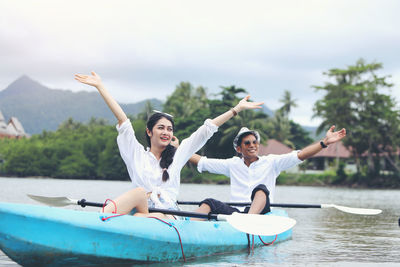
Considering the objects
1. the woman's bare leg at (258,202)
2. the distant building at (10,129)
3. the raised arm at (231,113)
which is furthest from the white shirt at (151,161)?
the distant building at (10,129)

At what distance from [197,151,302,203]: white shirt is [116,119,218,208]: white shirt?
1.57 metres

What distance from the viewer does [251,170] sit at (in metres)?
6.47

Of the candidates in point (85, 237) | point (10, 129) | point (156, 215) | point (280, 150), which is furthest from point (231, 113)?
Answer: point (10, 129)

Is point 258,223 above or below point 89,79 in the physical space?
below

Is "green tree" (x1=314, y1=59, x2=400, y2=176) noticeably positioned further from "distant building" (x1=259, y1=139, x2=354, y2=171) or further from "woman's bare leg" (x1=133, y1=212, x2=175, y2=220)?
"woman's bare leg" (x1=133, y1=212, x2=175, y2=220)

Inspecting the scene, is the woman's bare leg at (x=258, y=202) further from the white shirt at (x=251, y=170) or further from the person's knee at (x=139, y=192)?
the person's knee at (x=139, y=192)

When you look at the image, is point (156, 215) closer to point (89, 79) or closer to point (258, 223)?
point (258, 223)

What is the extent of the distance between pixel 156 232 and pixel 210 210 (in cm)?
98

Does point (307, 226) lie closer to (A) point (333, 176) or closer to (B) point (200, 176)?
(A) point (333, 176)

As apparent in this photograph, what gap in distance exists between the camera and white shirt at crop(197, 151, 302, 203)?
6417 millimetres

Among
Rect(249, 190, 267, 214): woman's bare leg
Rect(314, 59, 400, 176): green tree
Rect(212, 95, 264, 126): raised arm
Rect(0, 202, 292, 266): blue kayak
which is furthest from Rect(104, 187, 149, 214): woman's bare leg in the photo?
Rect(314, 59, 400, 176): green tree

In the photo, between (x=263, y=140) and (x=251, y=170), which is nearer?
(x=251, y=170)

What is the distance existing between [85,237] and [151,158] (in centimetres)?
97

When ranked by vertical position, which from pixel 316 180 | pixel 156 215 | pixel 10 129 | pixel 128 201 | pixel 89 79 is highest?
pixel 10 129
